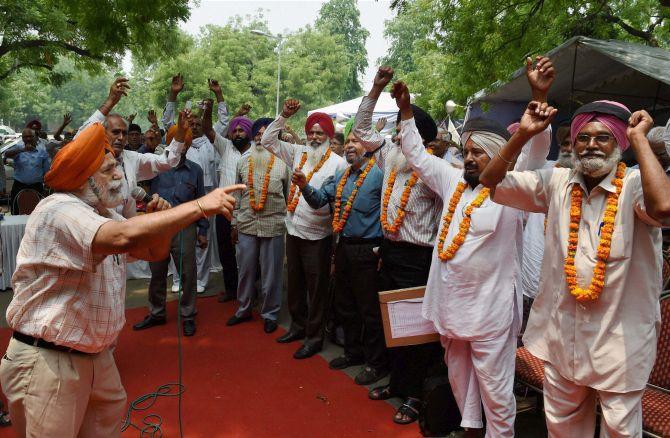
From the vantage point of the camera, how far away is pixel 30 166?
908 centimetres

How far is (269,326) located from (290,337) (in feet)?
1.17

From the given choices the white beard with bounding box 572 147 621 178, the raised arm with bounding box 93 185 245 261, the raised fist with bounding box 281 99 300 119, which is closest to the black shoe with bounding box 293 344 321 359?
the raised fist with bounding box 281 99 300 119

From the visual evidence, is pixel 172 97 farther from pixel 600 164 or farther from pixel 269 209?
pixel 600 164

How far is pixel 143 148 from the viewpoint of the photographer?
6328 mm

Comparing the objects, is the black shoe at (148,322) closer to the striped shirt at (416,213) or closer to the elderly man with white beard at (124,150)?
the elderly man with white beard at (124,150)

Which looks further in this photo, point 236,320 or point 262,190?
point 236,320

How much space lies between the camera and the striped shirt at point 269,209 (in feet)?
17.3

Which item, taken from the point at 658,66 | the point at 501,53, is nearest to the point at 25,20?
the point at 501,53

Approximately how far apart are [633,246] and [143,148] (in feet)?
18.9

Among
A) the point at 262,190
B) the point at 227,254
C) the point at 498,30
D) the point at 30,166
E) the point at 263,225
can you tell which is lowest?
the point at 227,254

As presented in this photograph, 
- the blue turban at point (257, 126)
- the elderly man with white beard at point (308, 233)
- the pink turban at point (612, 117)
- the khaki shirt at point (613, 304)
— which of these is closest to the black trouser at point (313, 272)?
the elderly man with white beard at point (308, 233)

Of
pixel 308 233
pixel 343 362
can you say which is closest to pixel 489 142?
pixel 308 233

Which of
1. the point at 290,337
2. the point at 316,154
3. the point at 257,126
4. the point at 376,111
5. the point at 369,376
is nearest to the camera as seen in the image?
the point at 369,376

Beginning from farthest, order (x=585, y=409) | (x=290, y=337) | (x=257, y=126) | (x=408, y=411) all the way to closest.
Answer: (x=257, y=126) < (x=290, y=337) < (x=408, y=411) < (x=585, y=409)
